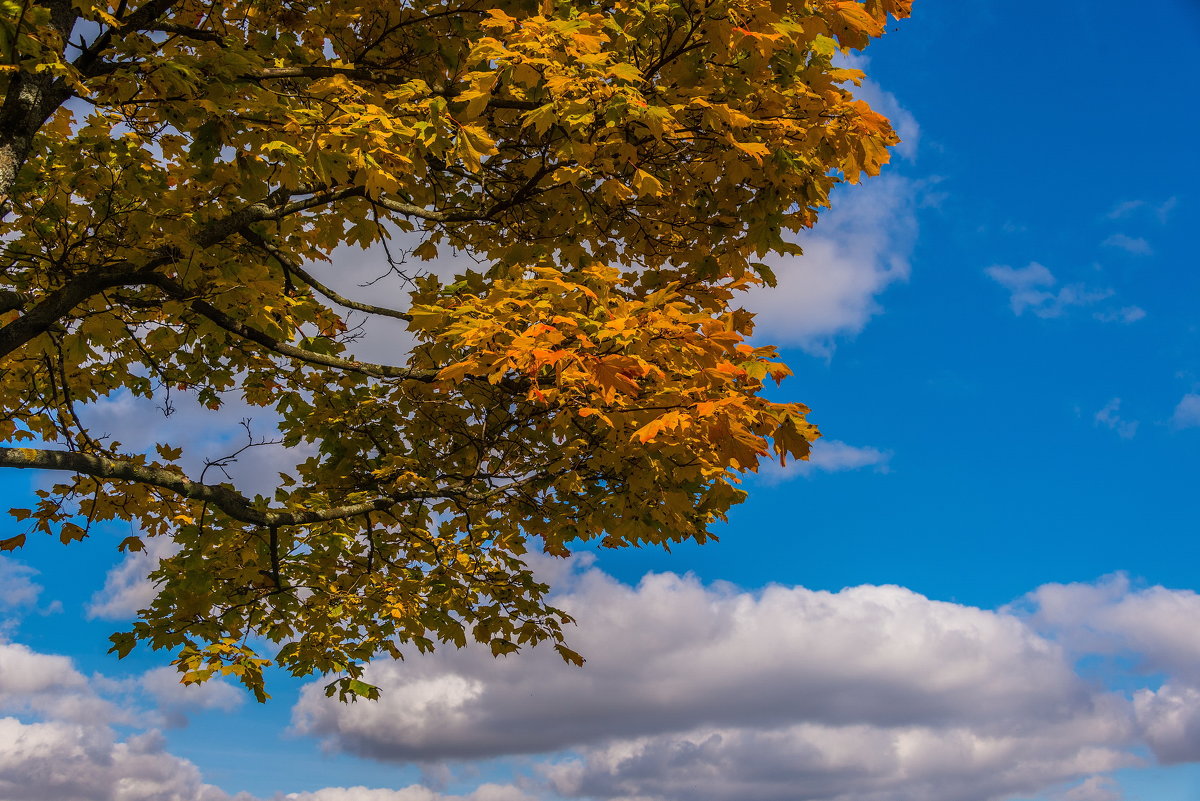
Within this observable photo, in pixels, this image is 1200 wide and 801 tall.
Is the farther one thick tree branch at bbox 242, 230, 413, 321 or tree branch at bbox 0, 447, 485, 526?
thick tree branch at bbox 242, 230, 413, 321

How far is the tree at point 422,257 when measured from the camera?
573 cm

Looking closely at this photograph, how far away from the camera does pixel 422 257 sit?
980 cm

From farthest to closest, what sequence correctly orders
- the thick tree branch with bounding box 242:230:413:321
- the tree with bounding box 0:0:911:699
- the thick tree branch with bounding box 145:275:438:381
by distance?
the thick tree branch with bounding box 242:230:413:321
the thick tree branch with bounding box 145:275:438:381
the tree with bounding box 0:0:911:699

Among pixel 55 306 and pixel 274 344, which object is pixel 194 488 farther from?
pixel 55 306

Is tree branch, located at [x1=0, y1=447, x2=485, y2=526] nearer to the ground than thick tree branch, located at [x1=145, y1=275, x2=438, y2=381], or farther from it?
nearer to the ground

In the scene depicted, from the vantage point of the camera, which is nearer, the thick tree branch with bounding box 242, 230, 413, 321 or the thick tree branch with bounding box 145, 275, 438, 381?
the thick tree branch with bounding box 145, 275, 438, 381

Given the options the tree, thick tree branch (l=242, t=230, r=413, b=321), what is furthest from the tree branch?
thick tree branch (l=242, t=230, r=413, b=321)

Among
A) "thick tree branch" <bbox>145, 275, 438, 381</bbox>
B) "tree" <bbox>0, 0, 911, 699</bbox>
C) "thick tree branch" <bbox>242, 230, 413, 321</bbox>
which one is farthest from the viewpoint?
"thick tree branch" <bbox>242, 230, 413, 321</bbox>

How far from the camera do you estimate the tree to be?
5.73 metres

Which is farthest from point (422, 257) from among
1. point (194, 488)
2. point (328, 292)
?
point (194, 488)

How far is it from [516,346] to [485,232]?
4.71 meters

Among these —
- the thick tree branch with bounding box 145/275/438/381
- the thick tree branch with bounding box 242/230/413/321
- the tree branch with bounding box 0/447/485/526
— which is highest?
the thick tree branch with bounding box 242/230/413/321

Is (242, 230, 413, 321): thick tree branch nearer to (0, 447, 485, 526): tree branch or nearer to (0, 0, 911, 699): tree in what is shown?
(0, 0, 911, 699): tree

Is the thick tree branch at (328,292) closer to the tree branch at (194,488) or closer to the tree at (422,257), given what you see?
the tree at (422,257)
